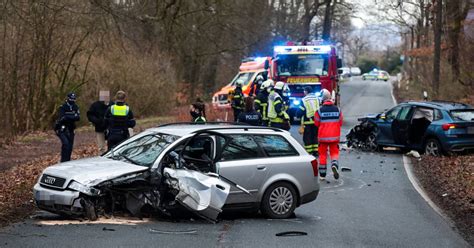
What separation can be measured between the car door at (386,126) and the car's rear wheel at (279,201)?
384 inches

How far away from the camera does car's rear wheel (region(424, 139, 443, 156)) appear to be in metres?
18.3

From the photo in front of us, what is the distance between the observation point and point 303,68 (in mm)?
26984

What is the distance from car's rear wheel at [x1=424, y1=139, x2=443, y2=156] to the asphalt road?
5258 mm

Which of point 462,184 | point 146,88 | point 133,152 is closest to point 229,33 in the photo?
point 146,88

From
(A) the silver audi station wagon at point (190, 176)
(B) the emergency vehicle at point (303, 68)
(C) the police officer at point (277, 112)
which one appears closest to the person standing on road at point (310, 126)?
(C) the police officer at point (277, 112)

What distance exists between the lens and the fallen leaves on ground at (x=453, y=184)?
11.2 meters

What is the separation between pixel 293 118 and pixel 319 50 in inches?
108

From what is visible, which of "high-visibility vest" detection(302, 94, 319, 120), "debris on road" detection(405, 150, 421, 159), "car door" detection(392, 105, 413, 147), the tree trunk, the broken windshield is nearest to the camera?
the broken windshield

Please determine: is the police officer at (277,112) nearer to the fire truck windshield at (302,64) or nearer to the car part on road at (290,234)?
the car part on road at (290,234)

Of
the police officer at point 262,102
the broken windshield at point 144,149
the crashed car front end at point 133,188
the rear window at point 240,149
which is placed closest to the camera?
the crashed car front end at point 133,188

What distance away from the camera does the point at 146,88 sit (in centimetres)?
3219

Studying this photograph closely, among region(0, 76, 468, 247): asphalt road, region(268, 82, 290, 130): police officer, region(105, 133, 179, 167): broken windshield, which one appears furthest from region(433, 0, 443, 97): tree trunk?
region(105, 133, 179, 167): broken windshield

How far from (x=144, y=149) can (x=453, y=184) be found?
23.4ft

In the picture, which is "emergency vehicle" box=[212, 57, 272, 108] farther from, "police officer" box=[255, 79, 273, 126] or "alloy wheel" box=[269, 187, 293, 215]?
"alloy wheel" box=[269, 187, 293, 215]
